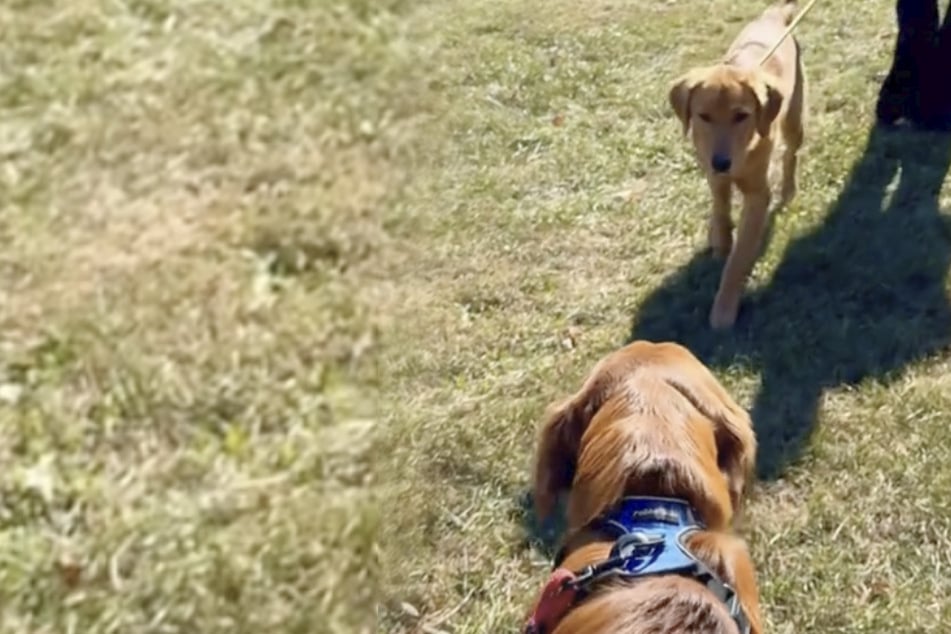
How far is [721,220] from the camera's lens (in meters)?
5.09

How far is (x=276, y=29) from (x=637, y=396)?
4.46 metres

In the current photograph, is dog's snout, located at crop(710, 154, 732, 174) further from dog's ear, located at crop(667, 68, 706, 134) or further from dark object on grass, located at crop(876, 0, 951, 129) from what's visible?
dark object on grass, located at crop(876, 0, 951, 129)

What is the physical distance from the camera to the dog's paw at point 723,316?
4852 millimetres

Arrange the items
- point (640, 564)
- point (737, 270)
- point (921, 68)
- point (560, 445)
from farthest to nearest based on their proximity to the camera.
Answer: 1. point (921, 68)
2. point (737, 270)
3. point (560, 445)
4. point (640, 564)

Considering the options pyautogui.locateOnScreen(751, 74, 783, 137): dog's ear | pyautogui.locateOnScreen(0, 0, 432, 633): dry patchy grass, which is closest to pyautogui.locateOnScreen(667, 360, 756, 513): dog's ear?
pyautogui.locateOnScreen(0, 0, 432, 633): dry patchy grass

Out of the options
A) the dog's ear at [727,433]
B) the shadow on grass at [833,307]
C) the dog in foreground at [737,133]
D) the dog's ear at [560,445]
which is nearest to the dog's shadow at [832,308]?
the shadow on grass at [833,307]

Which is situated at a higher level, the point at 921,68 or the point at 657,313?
the point at 921,68

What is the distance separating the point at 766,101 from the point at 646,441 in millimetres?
2159

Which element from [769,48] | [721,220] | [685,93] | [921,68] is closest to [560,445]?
[685,93]

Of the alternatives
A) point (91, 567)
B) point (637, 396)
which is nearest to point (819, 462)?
point (637, 396)

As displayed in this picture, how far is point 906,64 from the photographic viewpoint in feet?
18.8

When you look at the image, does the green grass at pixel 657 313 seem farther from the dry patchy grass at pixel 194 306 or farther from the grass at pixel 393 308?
the dry patchy grass at pixel 194 306

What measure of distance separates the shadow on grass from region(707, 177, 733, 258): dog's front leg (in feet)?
0.20

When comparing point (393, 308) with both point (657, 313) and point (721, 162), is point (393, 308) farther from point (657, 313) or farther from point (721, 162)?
point (721, 162)
